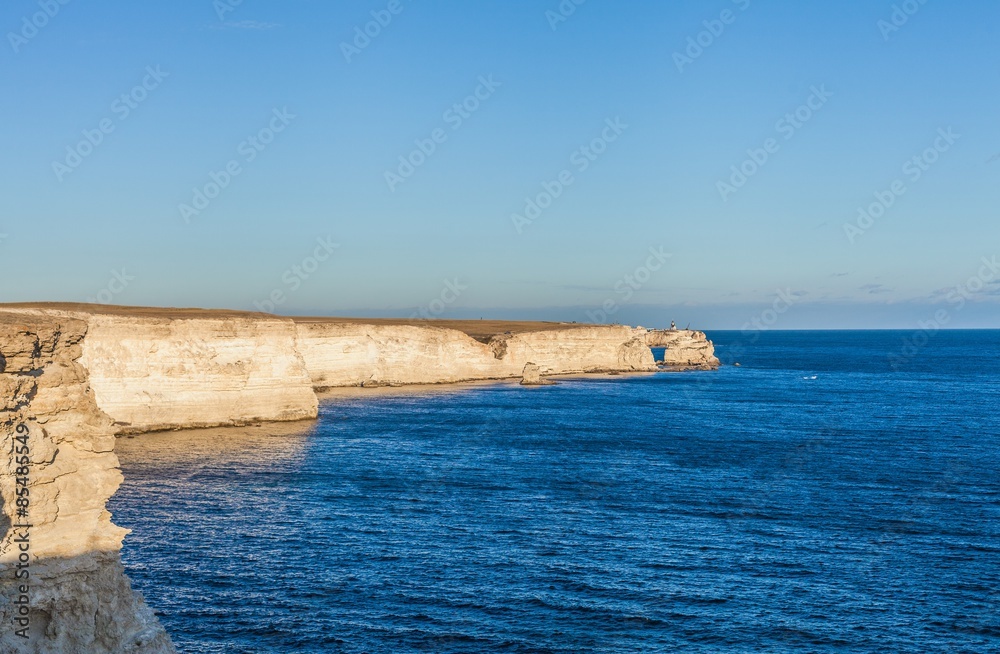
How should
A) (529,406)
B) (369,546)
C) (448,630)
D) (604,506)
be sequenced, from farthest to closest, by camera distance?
(529,406) → (604,506) → (369,546) → (448,630)

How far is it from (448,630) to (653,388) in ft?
254

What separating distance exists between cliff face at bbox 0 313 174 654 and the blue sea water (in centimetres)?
697

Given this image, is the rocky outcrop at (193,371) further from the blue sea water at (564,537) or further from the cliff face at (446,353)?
the cliff face at (446,353)

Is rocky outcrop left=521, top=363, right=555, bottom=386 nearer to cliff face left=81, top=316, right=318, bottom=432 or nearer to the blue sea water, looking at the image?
the blue sea water

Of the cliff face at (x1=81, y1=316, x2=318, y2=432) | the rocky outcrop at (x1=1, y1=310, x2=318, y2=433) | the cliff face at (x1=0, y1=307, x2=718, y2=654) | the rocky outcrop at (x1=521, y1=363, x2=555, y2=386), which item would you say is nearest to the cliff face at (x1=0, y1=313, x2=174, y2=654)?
the cliff face at (x1=0, y1=307, x2=718, y2=654)

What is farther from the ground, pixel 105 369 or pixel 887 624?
pixel 105 369

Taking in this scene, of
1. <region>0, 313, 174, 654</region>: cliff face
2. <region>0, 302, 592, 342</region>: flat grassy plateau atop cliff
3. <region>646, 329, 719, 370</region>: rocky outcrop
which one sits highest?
<region>0, 302, 592, 342</region>: flat grassy plateau atop cliff

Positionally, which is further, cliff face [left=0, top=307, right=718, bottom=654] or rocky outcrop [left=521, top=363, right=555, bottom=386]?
rocky outcrop [left=521, top=363, right=555, bottom=386]

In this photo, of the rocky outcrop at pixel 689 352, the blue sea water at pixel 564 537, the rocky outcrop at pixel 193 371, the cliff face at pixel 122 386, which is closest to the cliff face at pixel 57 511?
the cliff face at pixel 122 386

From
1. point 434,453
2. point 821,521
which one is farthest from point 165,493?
point 821,521

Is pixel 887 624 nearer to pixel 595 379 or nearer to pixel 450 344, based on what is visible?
pixel 450 344

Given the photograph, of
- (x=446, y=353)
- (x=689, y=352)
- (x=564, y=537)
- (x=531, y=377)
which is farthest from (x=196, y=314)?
(x=689, y=352)

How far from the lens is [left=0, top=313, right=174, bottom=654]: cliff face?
12.9 meters

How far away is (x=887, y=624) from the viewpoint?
22.1 metres
